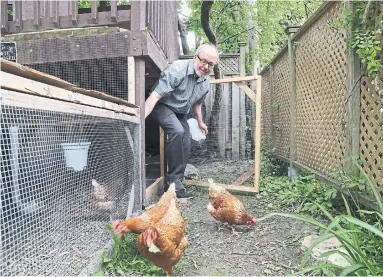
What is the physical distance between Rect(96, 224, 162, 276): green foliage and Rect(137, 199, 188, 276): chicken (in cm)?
16

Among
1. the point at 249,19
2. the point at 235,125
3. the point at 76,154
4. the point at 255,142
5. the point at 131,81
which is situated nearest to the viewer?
the point at 76,154

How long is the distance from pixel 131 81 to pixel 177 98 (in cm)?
65

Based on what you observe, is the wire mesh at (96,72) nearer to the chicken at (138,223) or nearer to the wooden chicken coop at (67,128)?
the wooden chicken coop at (67,128)

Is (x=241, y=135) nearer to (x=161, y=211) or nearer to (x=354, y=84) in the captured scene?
(x=354, y=84)

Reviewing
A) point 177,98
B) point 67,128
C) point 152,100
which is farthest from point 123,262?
point 177,98

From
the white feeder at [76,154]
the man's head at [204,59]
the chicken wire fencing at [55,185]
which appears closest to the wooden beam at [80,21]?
the man's head at [204,59]

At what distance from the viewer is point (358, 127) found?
2584 mm

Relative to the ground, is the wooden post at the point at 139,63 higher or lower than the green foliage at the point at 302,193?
higher

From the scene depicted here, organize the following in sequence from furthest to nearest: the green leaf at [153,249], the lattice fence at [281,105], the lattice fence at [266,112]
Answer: the lattice fence at [266,112], the lattice fence at [281,105], the green leaf at [153,249]

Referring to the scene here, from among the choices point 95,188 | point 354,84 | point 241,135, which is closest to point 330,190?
point 354,84

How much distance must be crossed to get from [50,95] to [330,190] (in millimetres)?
2436

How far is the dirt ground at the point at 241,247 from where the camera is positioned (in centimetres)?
208

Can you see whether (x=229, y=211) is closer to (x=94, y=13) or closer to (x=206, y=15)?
(x=94, y=13)

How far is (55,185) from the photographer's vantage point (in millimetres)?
1865
